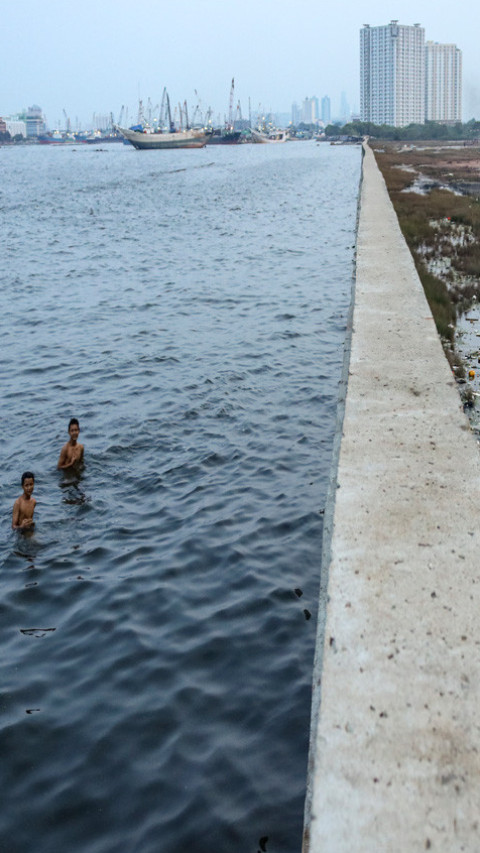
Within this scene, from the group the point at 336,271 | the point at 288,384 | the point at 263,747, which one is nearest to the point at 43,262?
the point at 336,271

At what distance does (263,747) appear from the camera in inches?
210

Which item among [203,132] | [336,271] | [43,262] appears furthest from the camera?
[203,132]

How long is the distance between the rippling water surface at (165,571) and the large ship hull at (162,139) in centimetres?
16020

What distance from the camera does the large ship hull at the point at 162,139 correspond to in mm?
169750

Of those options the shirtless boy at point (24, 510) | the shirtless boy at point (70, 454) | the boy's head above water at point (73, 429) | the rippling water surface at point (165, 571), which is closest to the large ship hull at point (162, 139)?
the rippling water surface at point (165, 571)

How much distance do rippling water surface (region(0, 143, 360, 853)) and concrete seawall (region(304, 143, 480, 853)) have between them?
97 centimetres

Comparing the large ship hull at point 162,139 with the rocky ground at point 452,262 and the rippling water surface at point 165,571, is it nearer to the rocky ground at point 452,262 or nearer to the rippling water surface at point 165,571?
the rocky ground at point 452,262

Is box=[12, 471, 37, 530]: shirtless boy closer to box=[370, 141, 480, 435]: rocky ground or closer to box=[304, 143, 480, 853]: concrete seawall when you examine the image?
box=[304, 143, 480, 853]: concrete seawall

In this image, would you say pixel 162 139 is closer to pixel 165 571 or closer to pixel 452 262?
pixel 452 262

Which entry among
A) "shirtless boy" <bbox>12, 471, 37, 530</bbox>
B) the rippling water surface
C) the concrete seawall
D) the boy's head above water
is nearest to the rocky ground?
the rippling water surface

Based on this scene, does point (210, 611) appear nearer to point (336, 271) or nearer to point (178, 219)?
point (336, 271)

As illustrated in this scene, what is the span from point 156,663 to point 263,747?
4.24ft

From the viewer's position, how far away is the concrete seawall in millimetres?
3623

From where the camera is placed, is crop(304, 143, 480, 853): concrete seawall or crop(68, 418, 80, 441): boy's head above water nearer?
crop(304, 143, 480, 853): concrete seawall
